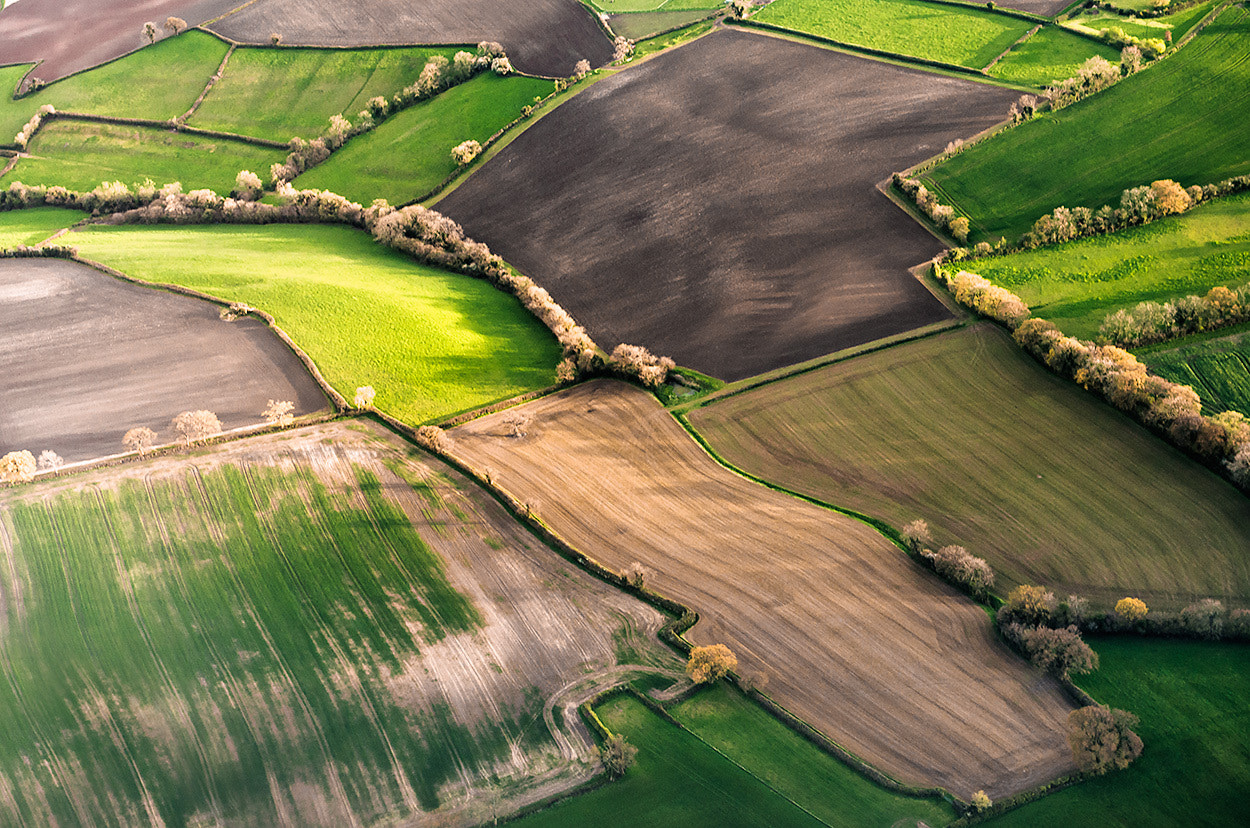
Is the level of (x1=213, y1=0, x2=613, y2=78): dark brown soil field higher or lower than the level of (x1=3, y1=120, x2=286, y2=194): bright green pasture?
higher

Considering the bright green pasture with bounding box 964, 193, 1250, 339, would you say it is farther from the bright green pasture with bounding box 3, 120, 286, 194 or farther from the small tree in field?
the bright green pasture with bounding box 3, 120, 286, 194

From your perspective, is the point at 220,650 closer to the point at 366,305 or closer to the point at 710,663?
the point at 710,663

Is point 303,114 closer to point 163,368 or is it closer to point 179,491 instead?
point 163,368

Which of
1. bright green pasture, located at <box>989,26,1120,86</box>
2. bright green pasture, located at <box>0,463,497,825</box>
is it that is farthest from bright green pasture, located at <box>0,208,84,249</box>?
bright green pasture, located at <box>989,26,1120,86</box>

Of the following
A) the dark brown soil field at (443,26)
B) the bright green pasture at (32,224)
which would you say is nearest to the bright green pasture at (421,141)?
the dark brown soil field at (443,26)

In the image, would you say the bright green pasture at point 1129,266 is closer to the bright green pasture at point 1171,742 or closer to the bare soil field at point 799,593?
the bright green pasture at point 1171,742

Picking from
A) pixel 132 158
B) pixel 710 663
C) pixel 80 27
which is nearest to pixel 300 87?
pixel 132 158
